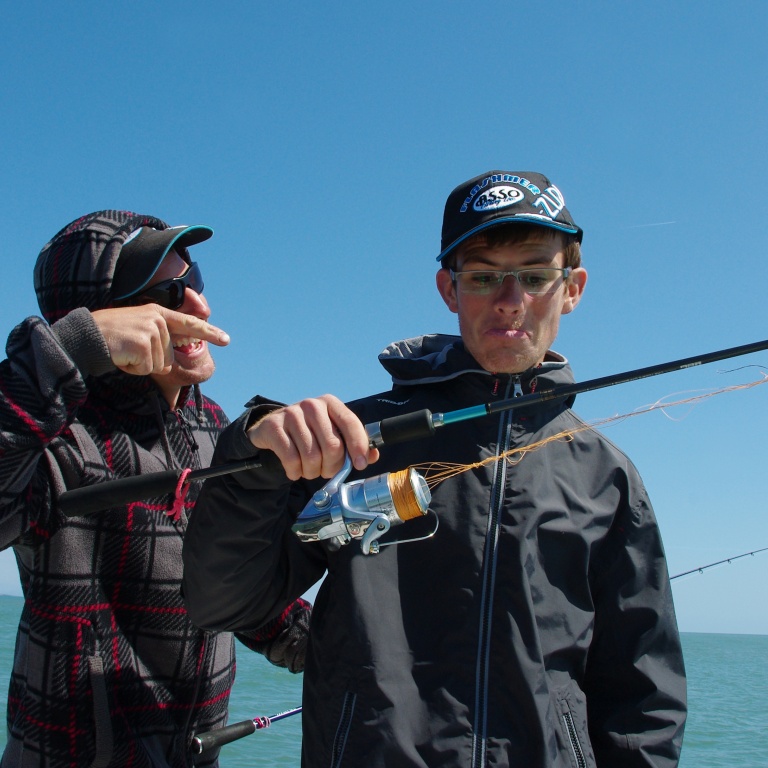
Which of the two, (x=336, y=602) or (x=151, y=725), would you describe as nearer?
(x=336, y=602)

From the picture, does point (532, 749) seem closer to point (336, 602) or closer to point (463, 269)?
point (336, 602)

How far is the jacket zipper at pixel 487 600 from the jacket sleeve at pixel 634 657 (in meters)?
0.34

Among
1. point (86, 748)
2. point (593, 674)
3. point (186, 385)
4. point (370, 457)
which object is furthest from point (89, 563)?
point (593, 674)

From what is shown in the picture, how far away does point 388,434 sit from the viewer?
189 centimetres

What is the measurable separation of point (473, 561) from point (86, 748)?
44.8 inches

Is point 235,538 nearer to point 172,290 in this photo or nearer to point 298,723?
point 172,290

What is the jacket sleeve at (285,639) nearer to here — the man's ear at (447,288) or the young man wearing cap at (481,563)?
the young man wearing cap at (481,563)

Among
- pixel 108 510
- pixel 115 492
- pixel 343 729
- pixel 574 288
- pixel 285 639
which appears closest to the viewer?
pixel 343 729

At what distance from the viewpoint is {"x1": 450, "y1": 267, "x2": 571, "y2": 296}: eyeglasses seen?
2400mm

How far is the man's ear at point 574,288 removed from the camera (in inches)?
102

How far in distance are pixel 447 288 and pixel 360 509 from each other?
1054 mm

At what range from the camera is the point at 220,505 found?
190cm

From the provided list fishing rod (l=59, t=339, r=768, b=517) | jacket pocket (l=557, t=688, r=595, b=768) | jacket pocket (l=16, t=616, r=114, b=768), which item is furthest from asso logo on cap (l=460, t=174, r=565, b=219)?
jacket pocket (l=16, t=616, r=114, b=768)

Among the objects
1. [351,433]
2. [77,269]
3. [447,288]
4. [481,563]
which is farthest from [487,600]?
[77,269]
